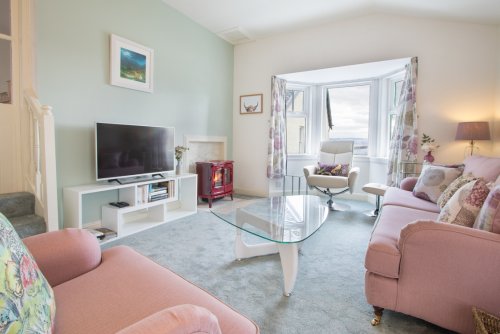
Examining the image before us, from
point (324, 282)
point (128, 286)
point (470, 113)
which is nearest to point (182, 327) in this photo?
point (128, 286)

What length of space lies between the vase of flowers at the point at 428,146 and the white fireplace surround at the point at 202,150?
9.80 ft

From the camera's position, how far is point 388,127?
4.27 meters

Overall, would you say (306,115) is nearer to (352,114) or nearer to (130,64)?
(352,114)

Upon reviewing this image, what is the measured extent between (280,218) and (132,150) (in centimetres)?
182

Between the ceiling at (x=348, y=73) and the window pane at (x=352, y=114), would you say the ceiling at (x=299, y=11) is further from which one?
the window pane at (x=352, y=114)

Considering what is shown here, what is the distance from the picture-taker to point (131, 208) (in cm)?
274

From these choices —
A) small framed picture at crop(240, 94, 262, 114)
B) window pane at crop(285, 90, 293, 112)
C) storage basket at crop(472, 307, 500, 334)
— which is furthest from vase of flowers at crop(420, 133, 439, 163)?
storage basket at crop(472, 307, 500, 334)

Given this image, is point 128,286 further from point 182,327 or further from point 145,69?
point 145,69

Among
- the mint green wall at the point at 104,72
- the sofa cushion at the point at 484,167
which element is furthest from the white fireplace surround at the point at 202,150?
the sofa cushion at the point at 484,167

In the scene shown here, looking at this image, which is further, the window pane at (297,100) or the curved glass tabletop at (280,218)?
the window pane at (297,100)

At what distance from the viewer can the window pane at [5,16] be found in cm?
225

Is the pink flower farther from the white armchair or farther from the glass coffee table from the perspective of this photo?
the white armchair

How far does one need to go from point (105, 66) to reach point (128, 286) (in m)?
2.59

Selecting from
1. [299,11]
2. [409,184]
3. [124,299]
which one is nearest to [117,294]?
[124,299]
